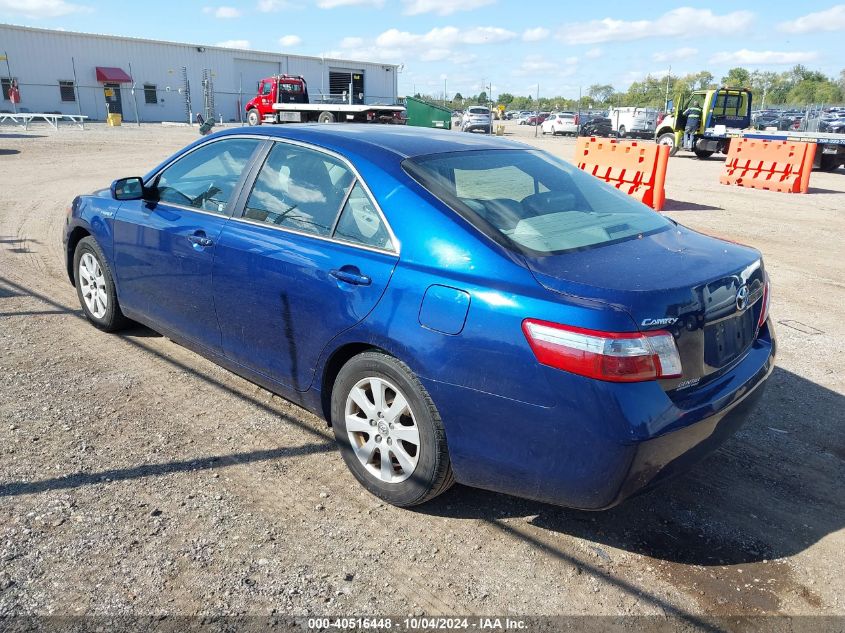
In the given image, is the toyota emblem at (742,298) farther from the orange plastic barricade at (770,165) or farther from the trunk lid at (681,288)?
the orange plastic barricade at (770,165)

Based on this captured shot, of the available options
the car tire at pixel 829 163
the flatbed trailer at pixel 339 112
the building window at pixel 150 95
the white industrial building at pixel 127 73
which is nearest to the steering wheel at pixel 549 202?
A: the car tire at pixel 829 163

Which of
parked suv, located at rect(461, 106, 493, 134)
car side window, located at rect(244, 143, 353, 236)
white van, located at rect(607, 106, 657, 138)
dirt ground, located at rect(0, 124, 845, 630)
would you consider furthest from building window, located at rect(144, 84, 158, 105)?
car side window, located at rect(244, 143, 353, 236)

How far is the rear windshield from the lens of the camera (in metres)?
2.92

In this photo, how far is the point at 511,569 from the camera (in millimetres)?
2727

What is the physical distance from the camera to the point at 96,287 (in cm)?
504

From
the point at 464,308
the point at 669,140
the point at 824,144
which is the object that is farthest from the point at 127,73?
the point at 464,308

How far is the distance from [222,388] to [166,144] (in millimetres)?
24769

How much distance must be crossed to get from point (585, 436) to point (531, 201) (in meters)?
1.32

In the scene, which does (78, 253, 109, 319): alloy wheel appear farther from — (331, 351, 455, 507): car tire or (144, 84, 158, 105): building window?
(144, 84, 158, 105): building window

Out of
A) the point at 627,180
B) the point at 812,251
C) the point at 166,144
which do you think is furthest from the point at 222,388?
the point at 166,144

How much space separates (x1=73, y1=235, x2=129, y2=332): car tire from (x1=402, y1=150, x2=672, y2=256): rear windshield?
2.81 metres

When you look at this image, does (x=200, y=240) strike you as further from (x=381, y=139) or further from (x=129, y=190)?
(x=381, y=139)

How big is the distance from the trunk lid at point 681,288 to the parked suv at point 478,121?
38089 millimetres

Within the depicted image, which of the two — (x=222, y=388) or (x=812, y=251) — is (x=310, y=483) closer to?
(x=222, y=388)
